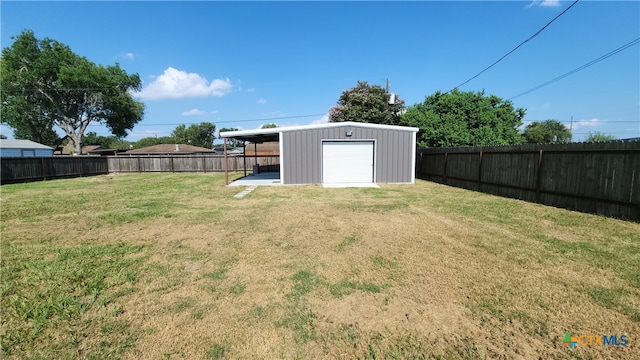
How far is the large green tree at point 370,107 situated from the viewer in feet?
82.2

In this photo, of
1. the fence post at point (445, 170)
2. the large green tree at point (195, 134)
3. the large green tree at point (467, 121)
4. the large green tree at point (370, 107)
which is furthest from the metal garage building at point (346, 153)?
the large green tree at point (195, 134)

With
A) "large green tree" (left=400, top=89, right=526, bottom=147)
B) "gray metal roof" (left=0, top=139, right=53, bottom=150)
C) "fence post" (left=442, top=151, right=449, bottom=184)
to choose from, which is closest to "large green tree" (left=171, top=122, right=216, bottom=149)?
"gray metal roof" (left=0, top=139, right=53, bottom=150)

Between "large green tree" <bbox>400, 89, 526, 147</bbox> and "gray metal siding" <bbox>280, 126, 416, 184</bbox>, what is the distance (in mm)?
5997

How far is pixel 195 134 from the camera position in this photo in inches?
2616

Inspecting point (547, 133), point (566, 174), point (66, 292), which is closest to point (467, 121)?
point (566, 174)

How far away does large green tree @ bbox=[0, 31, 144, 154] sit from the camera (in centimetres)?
2516

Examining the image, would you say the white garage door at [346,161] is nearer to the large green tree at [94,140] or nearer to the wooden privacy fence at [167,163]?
the wooden privacy fence at [167,163]

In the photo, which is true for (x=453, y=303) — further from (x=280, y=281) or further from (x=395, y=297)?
(x=280, y=281)

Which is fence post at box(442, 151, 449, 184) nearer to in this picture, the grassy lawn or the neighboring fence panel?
the grassy lawn

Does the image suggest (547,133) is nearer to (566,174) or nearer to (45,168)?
(566,174)

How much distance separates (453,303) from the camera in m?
2.54

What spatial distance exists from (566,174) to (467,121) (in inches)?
453

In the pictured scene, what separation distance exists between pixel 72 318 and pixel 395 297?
2974mm

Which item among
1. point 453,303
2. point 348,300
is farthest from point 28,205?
point 453,303
